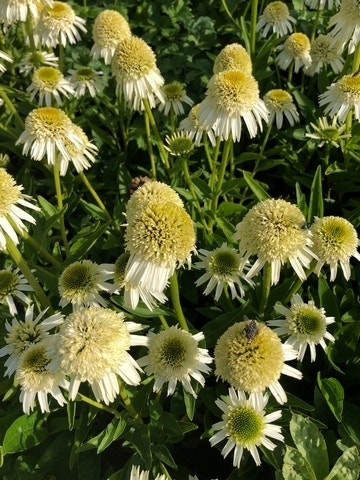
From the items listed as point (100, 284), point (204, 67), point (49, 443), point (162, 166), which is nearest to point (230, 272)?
point (100, 284)

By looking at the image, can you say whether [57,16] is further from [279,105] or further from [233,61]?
[279,105]

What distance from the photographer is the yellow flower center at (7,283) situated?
219 cm

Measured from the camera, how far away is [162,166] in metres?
3.28

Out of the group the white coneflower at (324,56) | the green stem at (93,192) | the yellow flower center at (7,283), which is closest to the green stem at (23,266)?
the yellow flower center at (7,283)

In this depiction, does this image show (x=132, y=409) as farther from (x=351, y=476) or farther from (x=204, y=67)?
(x=204, y=67)

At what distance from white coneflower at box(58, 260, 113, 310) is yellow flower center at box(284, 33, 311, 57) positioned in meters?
1.92

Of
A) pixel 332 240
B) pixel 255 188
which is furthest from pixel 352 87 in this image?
pixel 332 240

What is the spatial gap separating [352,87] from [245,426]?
1.78 metres

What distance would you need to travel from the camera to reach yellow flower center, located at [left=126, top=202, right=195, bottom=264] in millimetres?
1512

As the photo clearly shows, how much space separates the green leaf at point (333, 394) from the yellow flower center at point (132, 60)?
65.4 inches

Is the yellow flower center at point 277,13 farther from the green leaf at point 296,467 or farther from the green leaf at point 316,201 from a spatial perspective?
the green leaf at point 296,467

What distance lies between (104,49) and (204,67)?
0.89m

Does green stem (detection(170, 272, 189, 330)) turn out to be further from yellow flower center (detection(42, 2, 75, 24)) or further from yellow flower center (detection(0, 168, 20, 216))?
yellow flower center (detection(42, 2, 75, 24))

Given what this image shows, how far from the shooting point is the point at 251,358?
1645 millimetres
